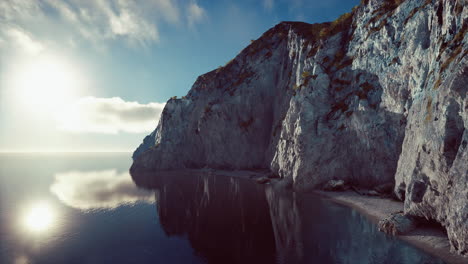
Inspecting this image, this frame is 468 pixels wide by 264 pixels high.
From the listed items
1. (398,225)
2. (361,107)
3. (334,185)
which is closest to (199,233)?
(398,225)

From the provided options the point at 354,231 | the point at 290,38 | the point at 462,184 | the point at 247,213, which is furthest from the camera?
the point at 290,38

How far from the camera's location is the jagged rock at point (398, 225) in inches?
796

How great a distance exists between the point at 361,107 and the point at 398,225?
2164 centimetres

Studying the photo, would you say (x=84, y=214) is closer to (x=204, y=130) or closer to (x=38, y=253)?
(x=38, y=253)

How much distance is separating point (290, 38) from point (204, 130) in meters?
45.1

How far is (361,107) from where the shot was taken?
36.5 metres

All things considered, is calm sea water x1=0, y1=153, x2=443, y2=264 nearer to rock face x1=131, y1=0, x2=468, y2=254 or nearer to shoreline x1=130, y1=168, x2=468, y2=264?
shoreline x1=130, y1=168, x2=468, y2=264

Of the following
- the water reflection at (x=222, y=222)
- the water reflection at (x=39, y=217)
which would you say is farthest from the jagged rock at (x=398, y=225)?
the water reflection at (x=39, y=217)

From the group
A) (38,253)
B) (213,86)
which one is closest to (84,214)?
(38,253)

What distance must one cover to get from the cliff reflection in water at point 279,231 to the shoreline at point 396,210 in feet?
3.62

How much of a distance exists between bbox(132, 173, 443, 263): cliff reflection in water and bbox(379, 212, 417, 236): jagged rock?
1050 mm

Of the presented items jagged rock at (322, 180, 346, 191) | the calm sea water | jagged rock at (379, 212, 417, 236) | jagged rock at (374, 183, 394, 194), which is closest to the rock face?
jagged rock at (379, 212, 417, 236)

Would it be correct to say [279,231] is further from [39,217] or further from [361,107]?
[39,217]

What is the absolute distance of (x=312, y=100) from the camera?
1758 inches
